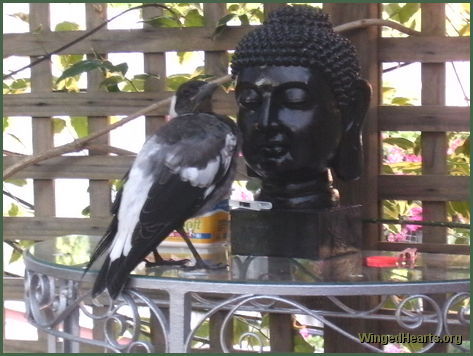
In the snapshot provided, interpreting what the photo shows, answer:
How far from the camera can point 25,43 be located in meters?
2.05

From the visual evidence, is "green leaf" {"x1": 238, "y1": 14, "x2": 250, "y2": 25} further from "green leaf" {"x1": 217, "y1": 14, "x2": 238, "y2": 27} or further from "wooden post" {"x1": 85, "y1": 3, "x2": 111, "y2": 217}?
"wooden post" {"x1": 85, "y1": 3, "x2": 111, "y2": 217}

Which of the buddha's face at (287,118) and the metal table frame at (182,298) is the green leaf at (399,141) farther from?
the metal table frame at (182,298)

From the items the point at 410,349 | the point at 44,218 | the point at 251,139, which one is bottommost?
the point at 410,349

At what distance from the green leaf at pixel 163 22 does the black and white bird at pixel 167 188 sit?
594mm

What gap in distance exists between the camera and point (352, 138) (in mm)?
1479

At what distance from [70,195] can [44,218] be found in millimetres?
86

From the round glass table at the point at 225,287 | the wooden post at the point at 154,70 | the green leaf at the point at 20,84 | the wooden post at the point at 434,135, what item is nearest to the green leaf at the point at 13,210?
the green leaf at the point at 20,84

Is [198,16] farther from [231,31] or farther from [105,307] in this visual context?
[105,307]

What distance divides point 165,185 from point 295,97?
0.81ft

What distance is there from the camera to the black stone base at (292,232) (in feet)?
4.54

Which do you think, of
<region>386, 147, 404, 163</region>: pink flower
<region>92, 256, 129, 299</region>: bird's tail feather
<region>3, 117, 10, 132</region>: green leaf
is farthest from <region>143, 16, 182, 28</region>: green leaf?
<region>92, 256, 129, 299</region>: bird's tail feather

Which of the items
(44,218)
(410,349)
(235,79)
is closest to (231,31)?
(235,79)

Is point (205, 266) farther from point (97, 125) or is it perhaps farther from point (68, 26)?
point (68, 26)

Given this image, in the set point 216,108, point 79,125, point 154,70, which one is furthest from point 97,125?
point 216,108
